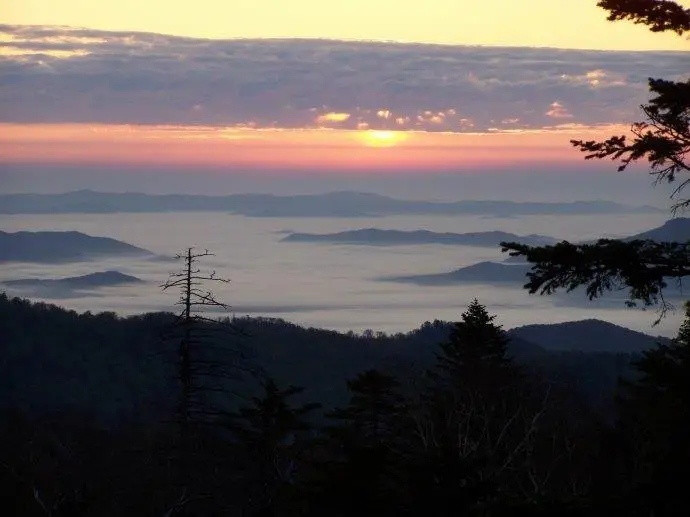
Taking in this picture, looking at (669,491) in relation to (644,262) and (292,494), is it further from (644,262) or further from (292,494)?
(292,494)

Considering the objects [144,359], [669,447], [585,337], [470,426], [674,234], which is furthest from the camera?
[585,337]

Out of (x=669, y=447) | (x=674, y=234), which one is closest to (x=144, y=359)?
(x=674, y=234)

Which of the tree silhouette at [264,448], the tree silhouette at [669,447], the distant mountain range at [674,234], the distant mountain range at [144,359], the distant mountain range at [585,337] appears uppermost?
the distant mountain range at [674,234]

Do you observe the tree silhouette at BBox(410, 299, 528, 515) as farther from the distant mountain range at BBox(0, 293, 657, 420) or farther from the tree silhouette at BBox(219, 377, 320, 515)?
the distant mountain range at BBox(0, 293, 657, 420)

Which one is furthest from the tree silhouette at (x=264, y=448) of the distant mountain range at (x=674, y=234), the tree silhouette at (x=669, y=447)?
the tree silhouette at (x=669, y=447)

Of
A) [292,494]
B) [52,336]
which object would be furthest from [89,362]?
[292,494]

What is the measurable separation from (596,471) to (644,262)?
9630 mm

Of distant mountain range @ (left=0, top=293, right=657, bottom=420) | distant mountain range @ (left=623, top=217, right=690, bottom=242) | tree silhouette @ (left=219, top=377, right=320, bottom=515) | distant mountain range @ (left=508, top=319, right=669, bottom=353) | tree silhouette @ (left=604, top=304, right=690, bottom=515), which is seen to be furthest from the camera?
distant mountain range @ (left=508, top=319, right=669, bottom=353)

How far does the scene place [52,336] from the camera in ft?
350

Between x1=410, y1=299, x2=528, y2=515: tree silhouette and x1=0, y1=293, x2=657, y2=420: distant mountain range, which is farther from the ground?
x1=410, y1=299, x2=528, y2=515: tree silhouette

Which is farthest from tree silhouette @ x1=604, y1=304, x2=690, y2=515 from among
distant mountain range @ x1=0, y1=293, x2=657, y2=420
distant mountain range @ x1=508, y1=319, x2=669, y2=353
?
distant mountain range @ x1=508, y1=319, x2=669, y2=353

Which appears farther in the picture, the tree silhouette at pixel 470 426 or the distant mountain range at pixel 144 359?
the distant mountain range at pixel 144 359

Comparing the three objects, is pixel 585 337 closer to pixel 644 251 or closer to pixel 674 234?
pixel 674 234

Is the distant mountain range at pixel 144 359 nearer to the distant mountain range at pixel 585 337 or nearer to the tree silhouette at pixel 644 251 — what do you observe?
the distant mountain range at pixel 585 337
